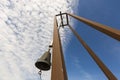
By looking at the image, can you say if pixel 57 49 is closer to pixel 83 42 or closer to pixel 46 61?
pixel 46 61

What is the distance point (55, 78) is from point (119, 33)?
45.0 inches

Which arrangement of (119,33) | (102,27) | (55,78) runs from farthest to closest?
(102,27)
(119,33)
(55,78)

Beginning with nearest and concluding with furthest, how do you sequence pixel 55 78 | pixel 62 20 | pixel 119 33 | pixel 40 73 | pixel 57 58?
1. pixel 55 78
2. pixel 119 33
3. pixel 57 58
4. pixel 40 73
5. pixel 62 20

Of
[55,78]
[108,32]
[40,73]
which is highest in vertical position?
[108,32]

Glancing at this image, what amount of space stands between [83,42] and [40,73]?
2.10 meters

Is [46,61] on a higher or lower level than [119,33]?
lower

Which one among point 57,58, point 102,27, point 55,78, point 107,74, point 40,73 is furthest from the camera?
point 40,73

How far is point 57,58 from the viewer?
3488 millimetres

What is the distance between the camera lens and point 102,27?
149 inches

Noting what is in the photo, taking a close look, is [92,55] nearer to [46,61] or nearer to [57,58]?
[46,61]

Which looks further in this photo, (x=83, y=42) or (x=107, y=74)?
(x=83, y=42)

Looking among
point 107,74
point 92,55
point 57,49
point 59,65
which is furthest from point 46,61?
point 59,65

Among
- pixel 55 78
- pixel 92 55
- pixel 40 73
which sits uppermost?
pixel 55 78

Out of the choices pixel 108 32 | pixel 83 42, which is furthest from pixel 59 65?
pixel 83 42
